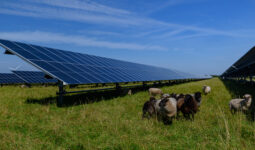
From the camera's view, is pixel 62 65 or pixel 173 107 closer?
pixel 173 107

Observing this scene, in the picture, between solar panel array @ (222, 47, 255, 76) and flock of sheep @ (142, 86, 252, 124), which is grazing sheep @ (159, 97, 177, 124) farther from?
solar panel array @ (222, 47, 255, 76)

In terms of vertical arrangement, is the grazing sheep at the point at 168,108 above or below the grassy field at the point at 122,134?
above

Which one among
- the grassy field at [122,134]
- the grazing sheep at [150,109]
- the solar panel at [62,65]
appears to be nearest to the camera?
the grassy field at [122,134]

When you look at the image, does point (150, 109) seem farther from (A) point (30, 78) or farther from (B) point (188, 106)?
(A) point (30, 78)

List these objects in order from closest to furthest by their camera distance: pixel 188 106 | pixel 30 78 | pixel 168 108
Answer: pixel 168 108, pixel 188 106, pixel 30 78

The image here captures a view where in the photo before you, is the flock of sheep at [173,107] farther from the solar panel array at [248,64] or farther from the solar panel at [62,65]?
the solar panel array at [248,64]

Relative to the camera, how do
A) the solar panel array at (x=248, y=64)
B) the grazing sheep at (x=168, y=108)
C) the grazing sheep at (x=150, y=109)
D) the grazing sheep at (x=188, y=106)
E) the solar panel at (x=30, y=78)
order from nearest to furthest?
the grazing sheep at (x=168, y=108), the grazing sheep at (x=188, y=106), the grazing sheep at (x=150, y=109), the solar panel array at (x=248, y=64), the solar panel at (x=30, y=78)

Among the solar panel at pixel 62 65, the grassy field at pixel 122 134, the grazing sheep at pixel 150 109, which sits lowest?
the grassy field at pixel 122 134

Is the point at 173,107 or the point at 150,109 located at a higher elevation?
the point at 173,107

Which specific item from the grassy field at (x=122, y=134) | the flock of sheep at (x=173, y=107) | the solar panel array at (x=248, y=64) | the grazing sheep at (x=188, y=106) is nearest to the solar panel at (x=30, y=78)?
the grassy field at (x=122, y=134)

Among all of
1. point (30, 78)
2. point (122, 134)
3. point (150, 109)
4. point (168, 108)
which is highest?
point (30, 78)

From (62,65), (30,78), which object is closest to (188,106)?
(62,65)

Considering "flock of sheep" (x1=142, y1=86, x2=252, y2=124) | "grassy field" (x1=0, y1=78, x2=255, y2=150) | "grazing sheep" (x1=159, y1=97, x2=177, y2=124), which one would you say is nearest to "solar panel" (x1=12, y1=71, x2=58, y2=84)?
"grassy field" (x1=0, y1=78, x2=255, y2=150)

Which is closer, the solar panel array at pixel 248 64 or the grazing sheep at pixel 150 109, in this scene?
the grazing sheep at pixel 150 109
